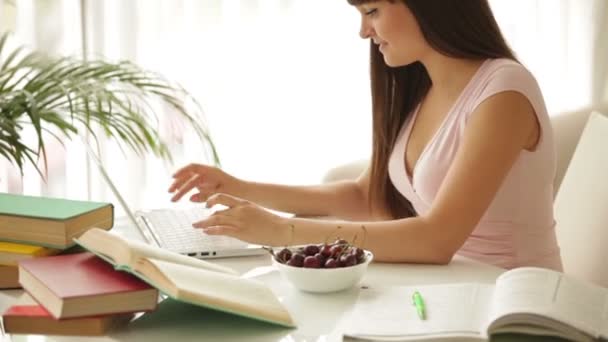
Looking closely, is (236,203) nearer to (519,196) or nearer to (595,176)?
(519,196)

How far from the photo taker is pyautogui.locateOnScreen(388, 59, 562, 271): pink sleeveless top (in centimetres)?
183

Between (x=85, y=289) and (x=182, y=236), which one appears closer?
(x=85, y=289)

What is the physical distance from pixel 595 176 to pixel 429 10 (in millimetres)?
559

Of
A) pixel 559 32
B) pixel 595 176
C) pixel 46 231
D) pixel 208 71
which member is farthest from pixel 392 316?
pixel 559 32

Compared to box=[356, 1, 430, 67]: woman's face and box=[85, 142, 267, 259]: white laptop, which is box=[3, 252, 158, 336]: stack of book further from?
box=[356, 1, 430, 67]: woman's face

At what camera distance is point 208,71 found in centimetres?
325

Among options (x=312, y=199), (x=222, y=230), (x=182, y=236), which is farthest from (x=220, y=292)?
(x=312, y=199)

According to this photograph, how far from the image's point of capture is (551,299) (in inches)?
47.9

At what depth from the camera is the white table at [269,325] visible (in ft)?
4.00

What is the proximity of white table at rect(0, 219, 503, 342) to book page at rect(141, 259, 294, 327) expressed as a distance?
27mm

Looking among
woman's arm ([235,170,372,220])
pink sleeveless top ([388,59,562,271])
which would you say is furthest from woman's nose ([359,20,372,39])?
woman's arm ([235,170,372,220])

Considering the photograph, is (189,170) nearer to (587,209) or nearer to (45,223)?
(45,223)

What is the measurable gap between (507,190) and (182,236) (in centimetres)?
62

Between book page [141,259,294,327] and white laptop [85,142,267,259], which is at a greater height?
book page [141,259,294,327]
